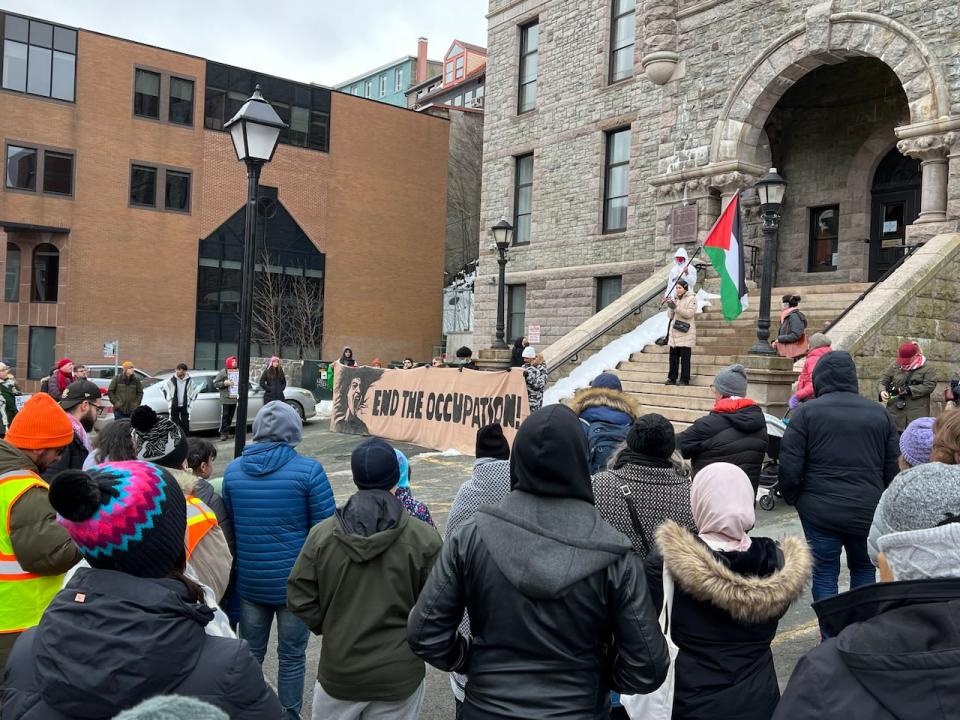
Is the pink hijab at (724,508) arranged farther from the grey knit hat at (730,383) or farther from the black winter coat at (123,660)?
the grey knit hat at (730,383)

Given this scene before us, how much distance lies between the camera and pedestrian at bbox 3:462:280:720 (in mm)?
1826

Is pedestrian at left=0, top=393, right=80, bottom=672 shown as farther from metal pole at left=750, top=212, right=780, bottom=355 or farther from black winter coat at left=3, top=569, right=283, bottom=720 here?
metal pole at left=750, top=212, right=780, bottom=355

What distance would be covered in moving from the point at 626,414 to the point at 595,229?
1764 centimetres

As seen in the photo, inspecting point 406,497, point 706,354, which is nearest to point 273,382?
point 706,354

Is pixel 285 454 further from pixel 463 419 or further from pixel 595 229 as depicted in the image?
pixel 595 229

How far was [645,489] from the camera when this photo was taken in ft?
11.8

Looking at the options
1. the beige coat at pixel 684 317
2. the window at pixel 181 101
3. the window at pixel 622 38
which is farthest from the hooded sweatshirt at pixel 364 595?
the window at pixel 181 101

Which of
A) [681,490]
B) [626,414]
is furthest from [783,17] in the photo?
[681,490]

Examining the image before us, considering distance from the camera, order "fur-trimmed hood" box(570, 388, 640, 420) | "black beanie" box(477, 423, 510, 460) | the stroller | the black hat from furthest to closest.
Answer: the stroller → the black hat → "fur-trimmed hood" box(570, 388, 640, 420) → "black beanie" box(477, 423, 510, 460)

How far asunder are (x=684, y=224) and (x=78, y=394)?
584 inches

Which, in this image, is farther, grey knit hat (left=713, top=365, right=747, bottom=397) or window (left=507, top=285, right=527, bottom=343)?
window (left=507, top=285, right=527, bottom=343)

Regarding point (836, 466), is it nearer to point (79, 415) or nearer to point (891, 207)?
point (79, 415)

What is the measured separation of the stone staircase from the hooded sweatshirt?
9.44m

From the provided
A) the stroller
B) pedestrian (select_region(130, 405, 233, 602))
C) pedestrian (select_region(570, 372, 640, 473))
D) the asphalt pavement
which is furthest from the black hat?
the stroller
